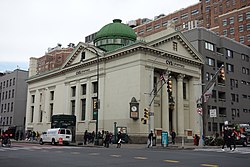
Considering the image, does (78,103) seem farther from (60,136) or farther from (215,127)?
(215,127)

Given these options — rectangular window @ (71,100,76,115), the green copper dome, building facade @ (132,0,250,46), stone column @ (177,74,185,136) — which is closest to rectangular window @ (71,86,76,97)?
rectangular window @ (71,100,76,115)

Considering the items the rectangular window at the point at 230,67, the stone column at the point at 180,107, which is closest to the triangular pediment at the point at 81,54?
the stone column at the point at 180,107

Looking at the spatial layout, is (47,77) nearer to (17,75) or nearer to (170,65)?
(17,75)

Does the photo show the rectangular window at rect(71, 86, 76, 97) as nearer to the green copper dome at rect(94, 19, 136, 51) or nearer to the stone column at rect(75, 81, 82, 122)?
the stone column at rect(75, 81, 82, 122)

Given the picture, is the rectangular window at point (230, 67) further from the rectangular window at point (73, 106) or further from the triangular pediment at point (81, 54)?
the rectangular window at point (73, 106)

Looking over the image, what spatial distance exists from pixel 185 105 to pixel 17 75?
46.6m

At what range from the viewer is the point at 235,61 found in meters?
60.6

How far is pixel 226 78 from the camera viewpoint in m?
57.9

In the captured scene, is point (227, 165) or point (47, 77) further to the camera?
point (47, 77)

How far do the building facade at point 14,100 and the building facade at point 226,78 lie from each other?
4369 centimetres

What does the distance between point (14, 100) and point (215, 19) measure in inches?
2317

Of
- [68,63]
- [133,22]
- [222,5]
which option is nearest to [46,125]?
[68,63]

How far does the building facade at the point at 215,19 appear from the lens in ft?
254

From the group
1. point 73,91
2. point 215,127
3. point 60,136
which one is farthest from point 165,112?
point 73,91
